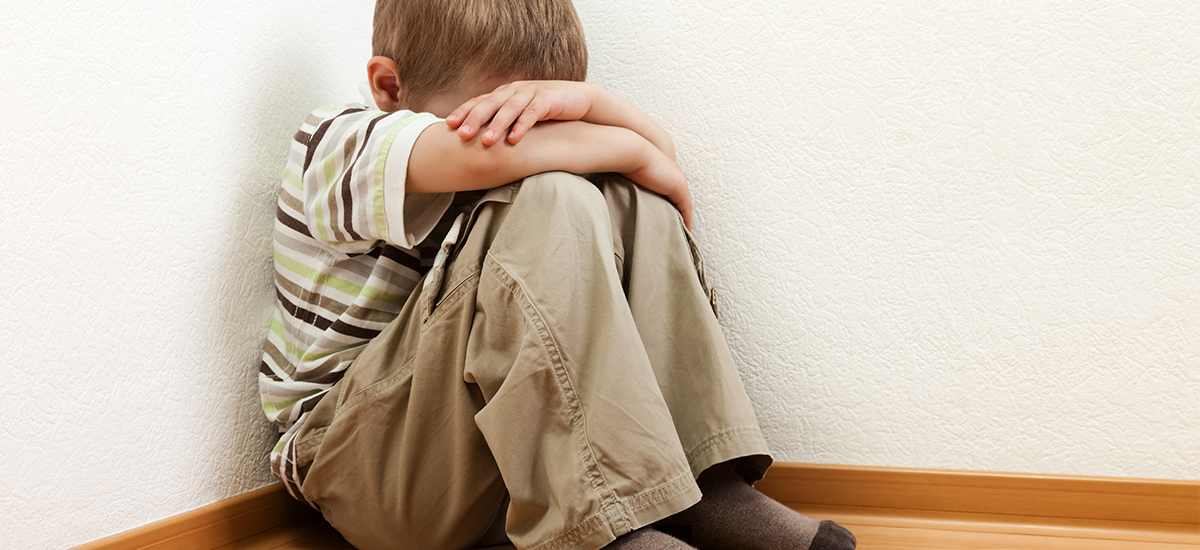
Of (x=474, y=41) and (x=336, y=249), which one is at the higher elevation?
(x=474, y=41)

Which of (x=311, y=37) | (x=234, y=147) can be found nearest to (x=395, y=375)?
(x=234, y=147)

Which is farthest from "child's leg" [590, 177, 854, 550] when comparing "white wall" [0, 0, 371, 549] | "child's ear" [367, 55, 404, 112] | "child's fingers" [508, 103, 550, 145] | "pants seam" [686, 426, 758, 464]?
"white wall" [0, 0, 371, 549]

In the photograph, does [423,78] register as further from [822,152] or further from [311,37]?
[822,152]

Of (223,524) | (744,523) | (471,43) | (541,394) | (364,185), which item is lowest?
(223,524)

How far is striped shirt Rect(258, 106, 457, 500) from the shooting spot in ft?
2.04

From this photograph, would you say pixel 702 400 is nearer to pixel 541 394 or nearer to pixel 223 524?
pixel 541 394

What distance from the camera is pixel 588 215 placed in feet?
1.88

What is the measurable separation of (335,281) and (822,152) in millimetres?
535

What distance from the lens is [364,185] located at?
62 cm

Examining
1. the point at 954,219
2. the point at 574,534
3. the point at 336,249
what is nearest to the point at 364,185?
the point at 336,249

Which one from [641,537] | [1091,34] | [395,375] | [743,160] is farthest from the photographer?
[743,160]

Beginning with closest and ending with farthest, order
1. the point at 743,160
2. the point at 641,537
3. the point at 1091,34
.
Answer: the point at 641,537
the point at 1091,34
the point at 743,160

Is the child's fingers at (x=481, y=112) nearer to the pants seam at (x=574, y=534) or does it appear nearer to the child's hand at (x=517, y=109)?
the child's hand at (x=517, y=109)

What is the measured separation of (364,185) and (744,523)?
44cm
